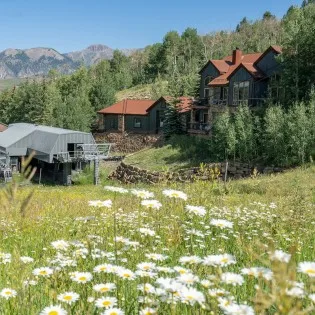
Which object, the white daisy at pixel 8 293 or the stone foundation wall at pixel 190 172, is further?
the stone foundation wall at pixel 190 172

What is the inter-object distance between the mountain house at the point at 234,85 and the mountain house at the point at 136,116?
24.9ft

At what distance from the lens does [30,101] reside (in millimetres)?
67562

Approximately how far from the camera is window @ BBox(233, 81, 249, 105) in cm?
3806

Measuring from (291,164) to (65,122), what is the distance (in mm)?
38973

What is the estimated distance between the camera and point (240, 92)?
38750mm

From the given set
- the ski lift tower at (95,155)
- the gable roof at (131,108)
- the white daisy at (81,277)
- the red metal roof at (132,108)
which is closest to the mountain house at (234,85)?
the red metal roof at (132,108)

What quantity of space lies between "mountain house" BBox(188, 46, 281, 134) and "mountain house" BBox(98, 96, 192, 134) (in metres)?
7.59

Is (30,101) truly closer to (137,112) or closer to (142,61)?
(137,112)

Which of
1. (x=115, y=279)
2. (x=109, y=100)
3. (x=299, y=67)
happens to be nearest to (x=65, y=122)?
(x=109, y=100)

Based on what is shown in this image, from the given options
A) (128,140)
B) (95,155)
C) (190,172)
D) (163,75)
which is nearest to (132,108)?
(128,140)

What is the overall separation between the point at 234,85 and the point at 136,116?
Answer: 65.2 feet

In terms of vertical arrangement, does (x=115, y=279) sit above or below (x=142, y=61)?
below

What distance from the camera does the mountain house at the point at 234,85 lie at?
3750 cm

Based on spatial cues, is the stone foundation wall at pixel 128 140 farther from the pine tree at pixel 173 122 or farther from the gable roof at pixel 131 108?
the pine tree at pixel 173 122
